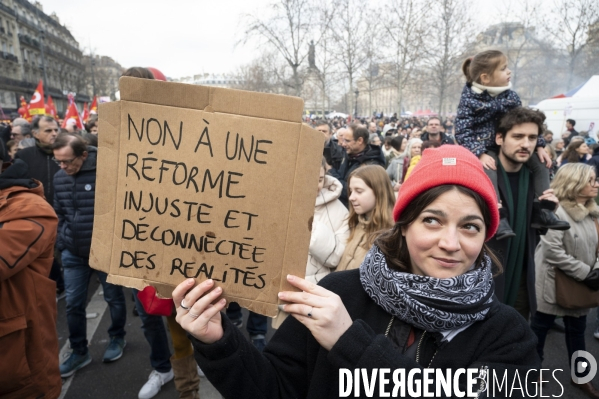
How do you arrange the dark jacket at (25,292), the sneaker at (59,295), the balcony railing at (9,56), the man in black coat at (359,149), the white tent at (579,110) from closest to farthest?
the dark jacket at (25,292) → the sneaker at (59,295) → the man in black coat at (359,149) → the white tent at (579,110) → the balcony railing at (9,56)

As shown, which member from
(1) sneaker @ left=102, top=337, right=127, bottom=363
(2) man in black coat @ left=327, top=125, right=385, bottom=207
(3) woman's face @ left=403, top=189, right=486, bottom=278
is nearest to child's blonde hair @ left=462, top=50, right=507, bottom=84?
(3) woman's face @ left=403, top=189, right=486, bottom=278

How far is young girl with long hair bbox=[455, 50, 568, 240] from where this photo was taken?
262 cm

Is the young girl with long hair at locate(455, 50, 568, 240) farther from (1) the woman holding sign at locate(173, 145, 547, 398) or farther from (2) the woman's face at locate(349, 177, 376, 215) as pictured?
(1) the woman holding sign at locate(173, 145, 547, 398)

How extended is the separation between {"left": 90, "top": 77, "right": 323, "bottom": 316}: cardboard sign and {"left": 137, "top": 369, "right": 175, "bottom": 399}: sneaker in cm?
248

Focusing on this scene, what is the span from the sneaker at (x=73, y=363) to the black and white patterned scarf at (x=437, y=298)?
11.0 ft

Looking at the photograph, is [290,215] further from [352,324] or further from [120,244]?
[120,244]

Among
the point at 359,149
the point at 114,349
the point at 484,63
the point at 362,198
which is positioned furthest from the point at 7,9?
the point at 484,63

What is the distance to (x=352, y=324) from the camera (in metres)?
1.09

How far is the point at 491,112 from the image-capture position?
2.67 m

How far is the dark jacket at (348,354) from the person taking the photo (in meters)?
1.06

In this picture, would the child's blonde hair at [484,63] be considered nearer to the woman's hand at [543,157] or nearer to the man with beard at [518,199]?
the man with beard at [518,199]

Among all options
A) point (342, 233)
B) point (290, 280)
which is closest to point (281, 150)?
point (290, 280)

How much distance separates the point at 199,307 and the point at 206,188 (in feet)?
1.15

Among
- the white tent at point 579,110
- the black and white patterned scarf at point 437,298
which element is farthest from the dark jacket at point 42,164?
the white tent at point 579,110
